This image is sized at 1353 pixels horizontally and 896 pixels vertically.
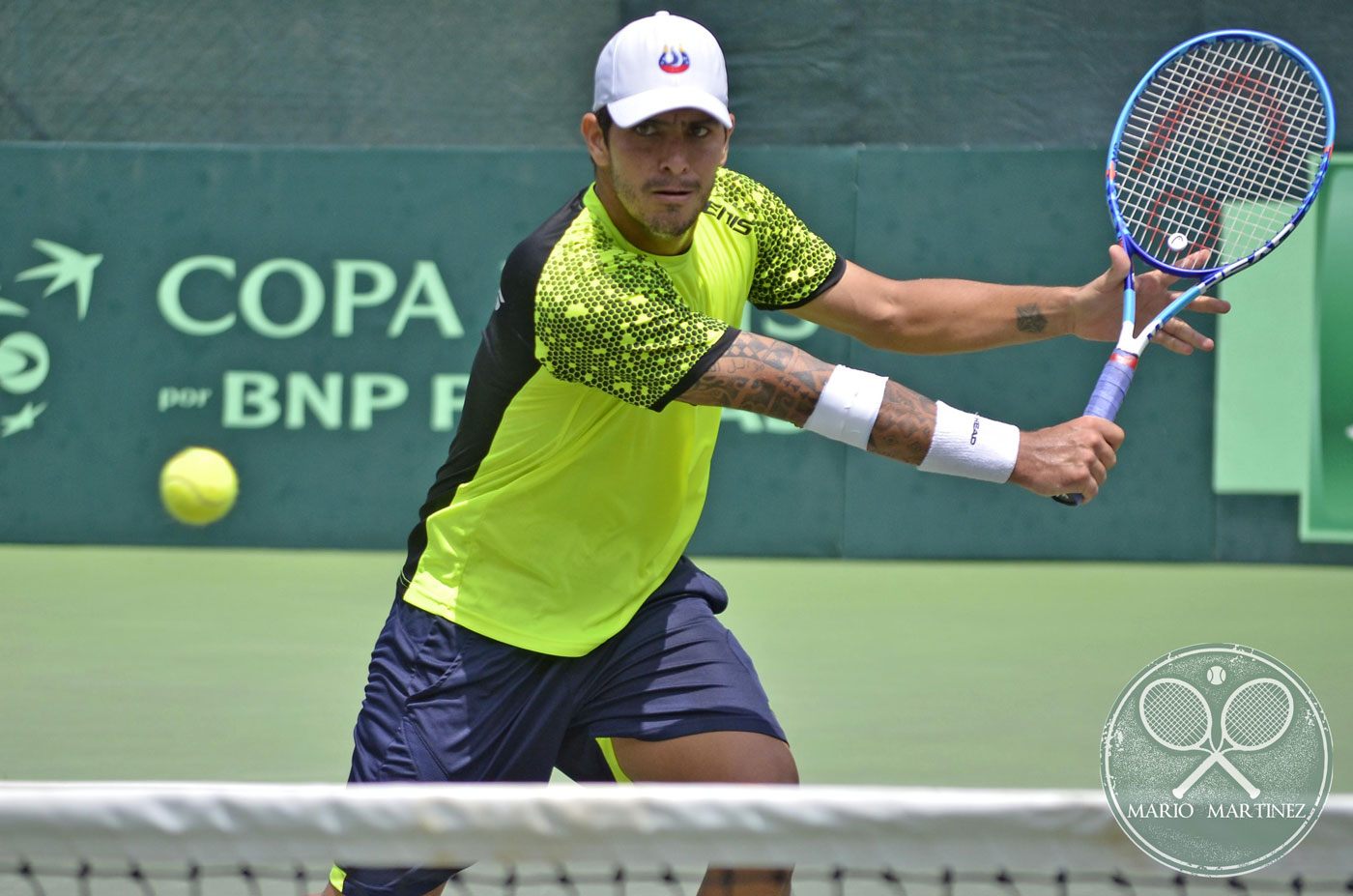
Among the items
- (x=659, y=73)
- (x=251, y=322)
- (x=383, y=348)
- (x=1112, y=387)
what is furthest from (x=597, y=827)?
(x=251, y=322)

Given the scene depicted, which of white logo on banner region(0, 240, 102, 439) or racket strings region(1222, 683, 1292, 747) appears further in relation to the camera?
white logo on banner region(0, 240, 102, 439)

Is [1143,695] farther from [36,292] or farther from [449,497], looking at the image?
[36,292]

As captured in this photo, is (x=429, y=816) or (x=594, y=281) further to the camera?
(x=594, y=281)

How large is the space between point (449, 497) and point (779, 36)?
5711 millimetres

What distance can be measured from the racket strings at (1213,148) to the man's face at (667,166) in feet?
4.02

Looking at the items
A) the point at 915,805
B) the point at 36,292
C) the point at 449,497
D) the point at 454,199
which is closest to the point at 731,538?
the point at 454,199

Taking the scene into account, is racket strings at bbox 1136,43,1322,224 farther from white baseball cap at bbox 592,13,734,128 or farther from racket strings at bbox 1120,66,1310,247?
white baseball cap at bbox 592,13,734,128

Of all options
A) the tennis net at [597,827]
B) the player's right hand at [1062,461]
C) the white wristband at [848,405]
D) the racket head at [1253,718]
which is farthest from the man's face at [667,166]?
the racket head at [1253,718]

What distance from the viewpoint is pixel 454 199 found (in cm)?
757

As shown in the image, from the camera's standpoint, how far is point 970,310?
9.57 feet

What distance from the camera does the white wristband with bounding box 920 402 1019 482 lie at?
2.32 metres

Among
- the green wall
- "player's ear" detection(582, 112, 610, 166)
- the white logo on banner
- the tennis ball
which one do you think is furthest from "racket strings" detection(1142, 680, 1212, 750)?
the white logo on banner

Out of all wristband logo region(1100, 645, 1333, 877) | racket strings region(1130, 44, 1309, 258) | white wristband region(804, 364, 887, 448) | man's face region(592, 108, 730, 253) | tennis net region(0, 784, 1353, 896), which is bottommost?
wristband logo region(1100, 645, 1333, 877)

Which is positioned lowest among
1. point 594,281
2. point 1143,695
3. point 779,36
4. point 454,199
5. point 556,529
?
point 1143,695
